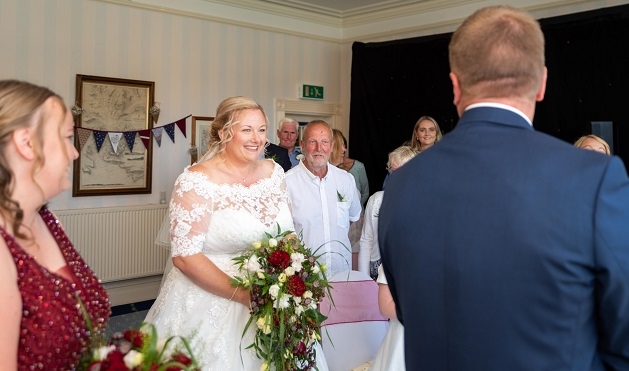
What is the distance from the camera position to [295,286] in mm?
2518

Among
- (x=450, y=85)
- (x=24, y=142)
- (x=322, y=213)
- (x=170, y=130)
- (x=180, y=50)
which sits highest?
(x=180, y=50)

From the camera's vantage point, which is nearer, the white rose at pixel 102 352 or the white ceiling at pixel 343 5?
the white rose at pixel 102 352

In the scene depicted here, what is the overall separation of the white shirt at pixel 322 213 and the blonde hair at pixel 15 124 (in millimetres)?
2676

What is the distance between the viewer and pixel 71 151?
4.86 ft

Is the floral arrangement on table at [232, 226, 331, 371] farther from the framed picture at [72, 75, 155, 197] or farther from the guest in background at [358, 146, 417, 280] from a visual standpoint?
the framed picture at [72, 75, 155, 197]

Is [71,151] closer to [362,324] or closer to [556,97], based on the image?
[362,324]

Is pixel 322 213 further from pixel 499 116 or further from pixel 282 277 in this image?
pixel 499 116

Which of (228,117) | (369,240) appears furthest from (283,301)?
(369,240)

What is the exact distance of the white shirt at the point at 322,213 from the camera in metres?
4.04

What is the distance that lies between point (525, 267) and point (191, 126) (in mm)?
6163

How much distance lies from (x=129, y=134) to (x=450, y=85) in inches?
141

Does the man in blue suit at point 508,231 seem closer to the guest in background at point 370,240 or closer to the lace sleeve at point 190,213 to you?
the lace sleeve at point 190,213

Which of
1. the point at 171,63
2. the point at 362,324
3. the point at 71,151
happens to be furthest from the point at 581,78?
the point at 71,151

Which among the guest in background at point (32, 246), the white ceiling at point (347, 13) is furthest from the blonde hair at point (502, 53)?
the white ceiling at point (347, 13)
